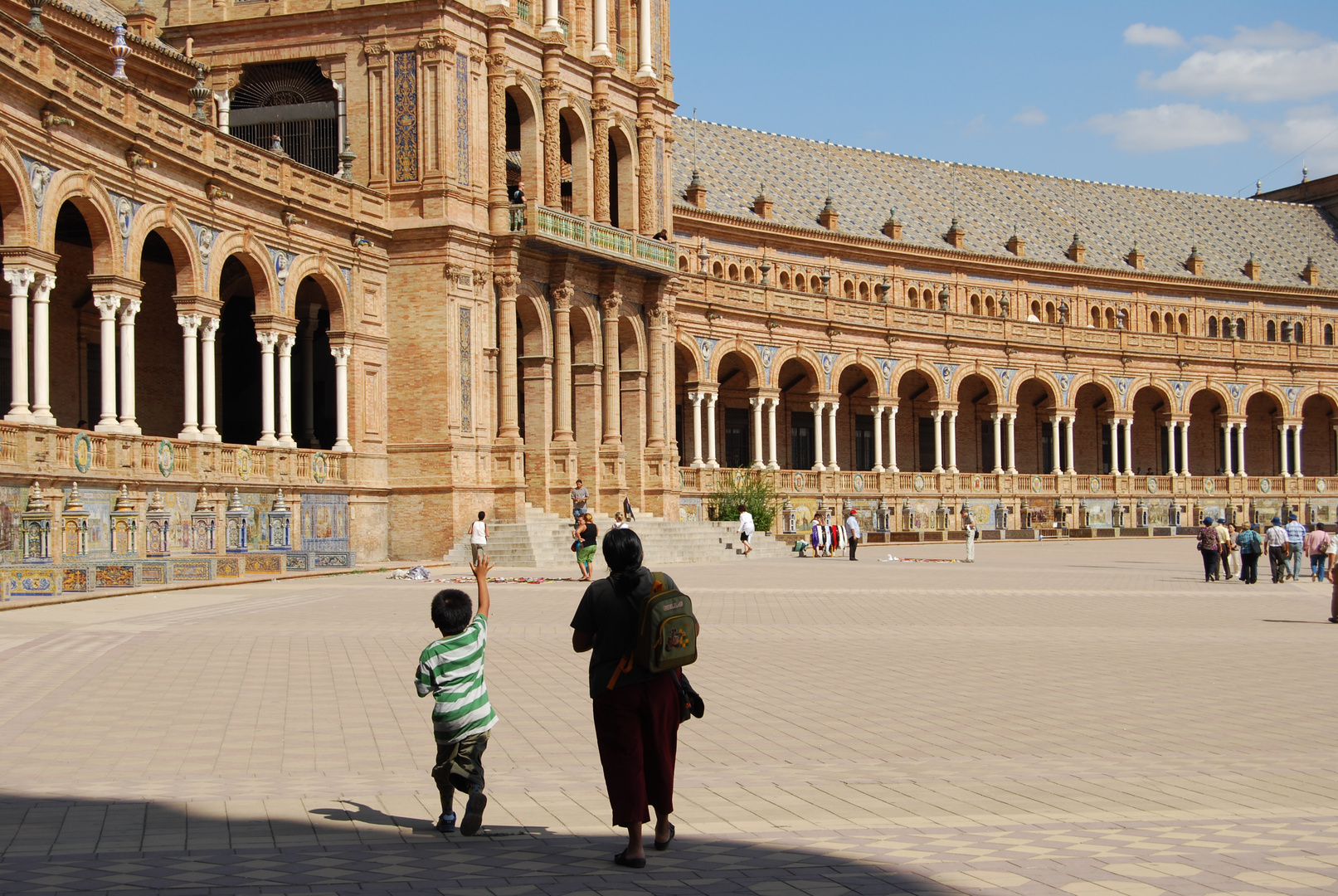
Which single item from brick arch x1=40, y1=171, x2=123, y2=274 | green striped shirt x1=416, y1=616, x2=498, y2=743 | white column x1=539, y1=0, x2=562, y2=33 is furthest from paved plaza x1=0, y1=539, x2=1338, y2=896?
white column x1=539, y1=0, x2=562, y2=33

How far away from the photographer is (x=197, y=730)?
1042 cm

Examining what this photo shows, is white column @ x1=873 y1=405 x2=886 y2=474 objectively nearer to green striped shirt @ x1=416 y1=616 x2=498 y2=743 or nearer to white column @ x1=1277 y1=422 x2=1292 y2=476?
white column @ x1=1277 y1=422 x2=1292 y2=476

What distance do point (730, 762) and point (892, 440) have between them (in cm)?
4832

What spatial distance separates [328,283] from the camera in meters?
33.7

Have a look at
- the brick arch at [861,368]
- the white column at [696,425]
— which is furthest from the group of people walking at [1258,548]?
the brick arch at [861,368]

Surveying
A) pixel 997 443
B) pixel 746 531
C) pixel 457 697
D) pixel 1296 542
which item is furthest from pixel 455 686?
pixel 997 443

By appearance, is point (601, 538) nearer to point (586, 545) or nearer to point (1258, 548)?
point (586, 545)

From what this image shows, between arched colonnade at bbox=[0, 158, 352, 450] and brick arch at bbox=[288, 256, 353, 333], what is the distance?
37 mm

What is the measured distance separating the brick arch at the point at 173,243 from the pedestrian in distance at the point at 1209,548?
20033 millimetres

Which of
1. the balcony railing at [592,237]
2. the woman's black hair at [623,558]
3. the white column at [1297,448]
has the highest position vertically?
the balcony railing at [592,237]

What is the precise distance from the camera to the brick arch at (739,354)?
2030 inches

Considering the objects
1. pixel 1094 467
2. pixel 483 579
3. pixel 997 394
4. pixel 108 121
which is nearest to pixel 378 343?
pixel 108 121

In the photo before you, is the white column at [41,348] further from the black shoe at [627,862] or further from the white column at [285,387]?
the black shoe at [627,862]

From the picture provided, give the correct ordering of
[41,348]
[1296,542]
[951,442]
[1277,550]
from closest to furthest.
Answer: [41,348] < [1277,550] < [1296,542] < [951,442]
